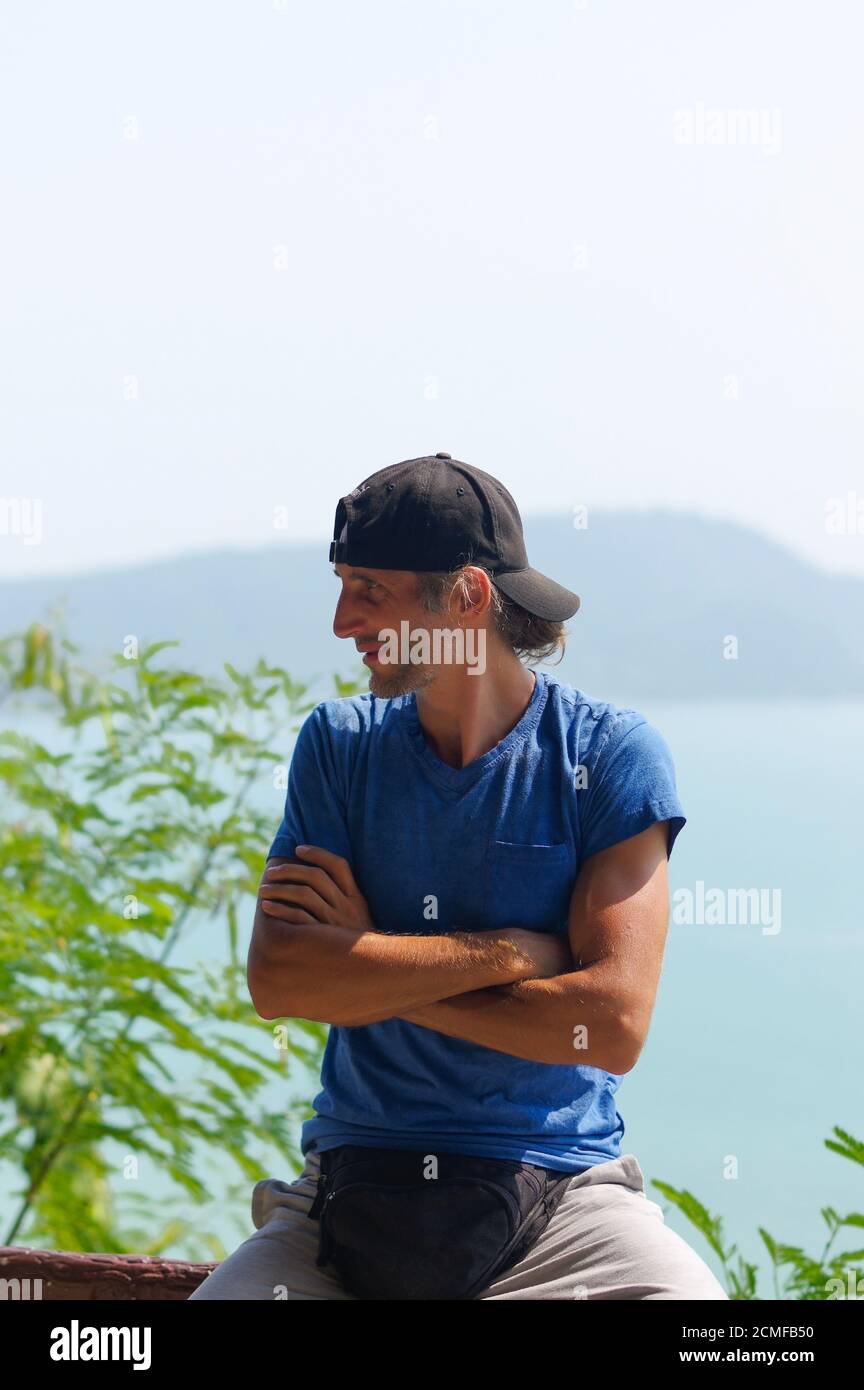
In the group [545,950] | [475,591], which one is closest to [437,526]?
[475,591]

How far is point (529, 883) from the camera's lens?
166 cm

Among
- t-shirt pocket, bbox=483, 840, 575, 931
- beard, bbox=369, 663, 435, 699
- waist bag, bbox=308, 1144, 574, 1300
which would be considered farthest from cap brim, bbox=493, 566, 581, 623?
waist bag, bbox=308, 1144, 574, 1300

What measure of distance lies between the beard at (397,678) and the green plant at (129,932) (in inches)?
51.7

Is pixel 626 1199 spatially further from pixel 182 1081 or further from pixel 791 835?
pixel 791 835

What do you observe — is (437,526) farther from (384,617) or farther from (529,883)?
(529,883)

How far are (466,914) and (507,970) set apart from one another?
12 cm

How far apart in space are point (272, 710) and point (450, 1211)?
1.61 meters

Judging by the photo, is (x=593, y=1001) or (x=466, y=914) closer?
(x=593, y=1001)

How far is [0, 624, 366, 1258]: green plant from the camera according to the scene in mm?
3012

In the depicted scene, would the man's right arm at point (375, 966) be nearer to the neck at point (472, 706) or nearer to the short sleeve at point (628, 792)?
the short sleeve at point (628, 792)

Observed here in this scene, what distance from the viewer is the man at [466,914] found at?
5.15ft

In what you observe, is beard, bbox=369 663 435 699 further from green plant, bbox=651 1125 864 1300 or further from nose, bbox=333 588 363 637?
green plant, bbox=651 1125 864 1300

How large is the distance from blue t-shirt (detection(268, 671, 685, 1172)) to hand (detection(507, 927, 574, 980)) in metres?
0.04
